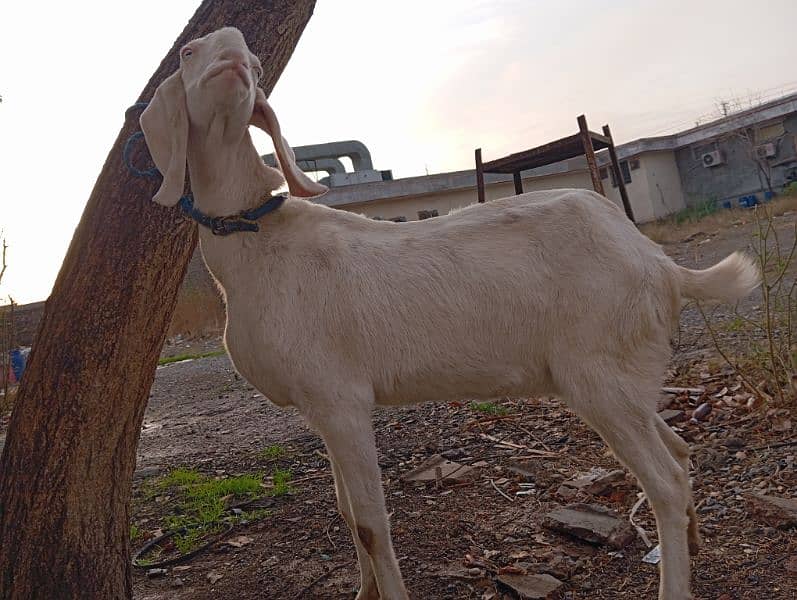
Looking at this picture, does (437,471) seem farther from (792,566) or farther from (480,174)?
(480,174)

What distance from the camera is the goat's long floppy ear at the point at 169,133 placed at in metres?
2.26

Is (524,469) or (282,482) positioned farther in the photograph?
(282,482)

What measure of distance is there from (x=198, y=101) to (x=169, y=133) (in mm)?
164

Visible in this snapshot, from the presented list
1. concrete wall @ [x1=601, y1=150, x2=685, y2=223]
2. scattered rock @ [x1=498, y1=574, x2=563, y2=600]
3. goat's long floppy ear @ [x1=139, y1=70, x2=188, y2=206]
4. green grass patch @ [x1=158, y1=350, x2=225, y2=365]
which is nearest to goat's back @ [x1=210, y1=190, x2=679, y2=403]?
goat's long floppy ear @ [x1=139, y1=70, x2=188, y2=206]

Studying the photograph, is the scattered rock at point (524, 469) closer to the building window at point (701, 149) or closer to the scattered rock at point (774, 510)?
the scattered rock at point (774, 510)

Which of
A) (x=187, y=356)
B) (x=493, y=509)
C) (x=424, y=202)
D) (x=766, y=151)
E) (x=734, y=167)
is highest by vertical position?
(x=424, y=202)

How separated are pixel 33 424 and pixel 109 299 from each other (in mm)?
501

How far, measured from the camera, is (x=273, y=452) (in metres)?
4.81

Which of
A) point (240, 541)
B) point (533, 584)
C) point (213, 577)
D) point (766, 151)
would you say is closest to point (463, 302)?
point (533, 584)

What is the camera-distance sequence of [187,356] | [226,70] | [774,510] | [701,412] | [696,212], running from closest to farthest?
[226,70] < [774,510] < [701,412] < [187,356] < [696,212]

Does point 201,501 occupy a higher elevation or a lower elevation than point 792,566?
higher

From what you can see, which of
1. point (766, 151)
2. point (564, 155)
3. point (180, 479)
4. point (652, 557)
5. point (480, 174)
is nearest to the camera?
point (652, 557)

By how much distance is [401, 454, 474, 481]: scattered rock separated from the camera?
376cm

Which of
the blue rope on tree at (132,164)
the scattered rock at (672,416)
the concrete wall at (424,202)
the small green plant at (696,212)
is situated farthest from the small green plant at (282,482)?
the small green plant at (696,212)
